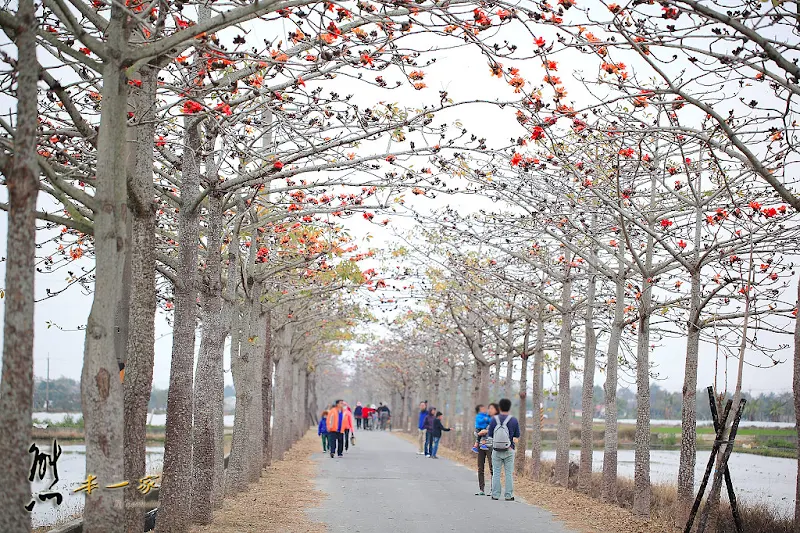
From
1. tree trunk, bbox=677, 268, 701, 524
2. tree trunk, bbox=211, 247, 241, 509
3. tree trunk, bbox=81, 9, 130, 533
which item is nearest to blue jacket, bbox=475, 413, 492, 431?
tree trunk, bbox=677, 268, 701, 524

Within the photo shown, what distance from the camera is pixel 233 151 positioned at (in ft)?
34.4

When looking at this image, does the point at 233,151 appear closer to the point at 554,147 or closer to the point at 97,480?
the point at 554,147

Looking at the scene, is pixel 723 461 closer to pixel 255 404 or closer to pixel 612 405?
pixel 612 405

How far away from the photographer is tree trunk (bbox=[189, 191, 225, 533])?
1077 cm

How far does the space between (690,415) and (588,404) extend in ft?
17.4

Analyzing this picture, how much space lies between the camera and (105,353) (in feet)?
20.7

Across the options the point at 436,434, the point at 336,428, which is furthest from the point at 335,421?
the point at 436,434

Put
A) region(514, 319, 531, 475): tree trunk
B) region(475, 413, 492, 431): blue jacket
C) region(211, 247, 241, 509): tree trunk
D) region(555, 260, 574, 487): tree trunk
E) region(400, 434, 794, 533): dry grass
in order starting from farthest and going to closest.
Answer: region(514, 319, 531, 475): tree trunk < region(555, 260, 574, 487): tree trunk < region(475, 413, 492, 431): blue jacket < region(211, 247, 241, 509): tree trunk < region(400, 434, 794, 533): dry grass

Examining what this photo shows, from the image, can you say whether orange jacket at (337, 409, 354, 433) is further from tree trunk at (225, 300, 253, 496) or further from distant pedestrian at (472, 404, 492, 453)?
tree trunk at (225, 300, 253, 496)

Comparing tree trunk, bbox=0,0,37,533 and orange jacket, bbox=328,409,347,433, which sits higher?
tree trunk, bbox=0,0,37,533

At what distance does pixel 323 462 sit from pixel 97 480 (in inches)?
749

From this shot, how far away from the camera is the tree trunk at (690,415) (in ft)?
41.9

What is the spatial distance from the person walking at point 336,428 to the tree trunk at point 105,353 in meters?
20.0

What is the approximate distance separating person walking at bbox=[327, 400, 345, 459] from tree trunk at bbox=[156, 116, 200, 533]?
648 inches
